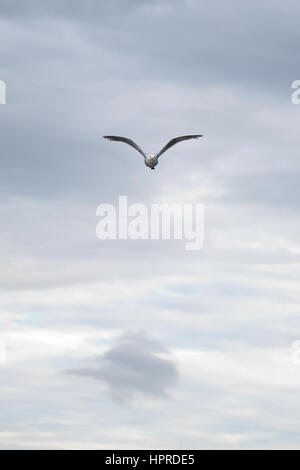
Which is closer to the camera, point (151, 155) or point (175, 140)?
point (151, 155)

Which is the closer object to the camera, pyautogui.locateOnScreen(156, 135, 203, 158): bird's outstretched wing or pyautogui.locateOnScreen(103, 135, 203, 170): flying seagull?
pyautogui.locateOnScreen(103, 135, 203, 170): flying seagull

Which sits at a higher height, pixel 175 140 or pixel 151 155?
pixel 175 140

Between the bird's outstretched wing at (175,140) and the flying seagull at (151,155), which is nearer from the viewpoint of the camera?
the flying seagull at (151,155)

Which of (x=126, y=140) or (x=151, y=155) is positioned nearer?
(x=151, y=155)
